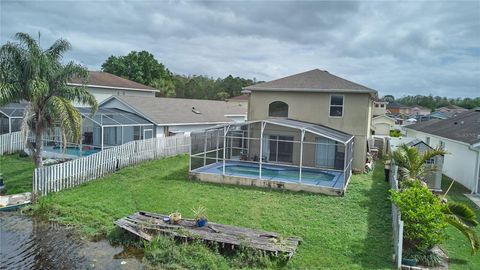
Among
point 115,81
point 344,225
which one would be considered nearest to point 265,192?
point 344,225

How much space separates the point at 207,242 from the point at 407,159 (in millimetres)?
10165

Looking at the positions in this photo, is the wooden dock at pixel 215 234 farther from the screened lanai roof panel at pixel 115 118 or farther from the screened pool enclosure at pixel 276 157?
the screened lanai roof panel at pixel 115 118

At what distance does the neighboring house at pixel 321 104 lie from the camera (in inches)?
873

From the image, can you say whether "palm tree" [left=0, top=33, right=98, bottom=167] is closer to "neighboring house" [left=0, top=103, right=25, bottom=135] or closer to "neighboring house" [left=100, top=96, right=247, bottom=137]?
"neighboring house" [left=100, top=96, right=247, bottom=137]

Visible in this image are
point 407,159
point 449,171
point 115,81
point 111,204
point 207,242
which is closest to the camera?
point 207,242

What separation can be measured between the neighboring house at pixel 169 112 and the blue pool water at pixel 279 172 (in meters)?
7.28

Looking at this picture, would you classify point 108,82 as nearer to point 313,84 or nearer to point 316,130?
point 313,84

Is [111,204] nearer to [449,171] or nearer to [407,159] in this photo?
[407,159]

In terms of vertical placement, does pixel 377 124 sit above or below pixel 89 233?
above

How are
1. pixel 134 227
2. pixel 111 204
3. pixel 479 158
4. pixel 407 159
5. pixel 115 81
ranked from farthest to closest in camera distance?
pixel 115 81, pixel 479 158, pixel 407 159, pixel 111 204, pixel 134 227

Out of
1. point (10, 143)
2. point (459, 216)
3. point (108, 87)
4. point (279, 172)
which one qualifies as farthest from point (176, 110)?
point (459, 216)

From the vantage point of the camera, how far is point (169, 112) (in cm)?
2925

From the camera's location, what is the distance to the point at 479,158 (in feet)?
56.2

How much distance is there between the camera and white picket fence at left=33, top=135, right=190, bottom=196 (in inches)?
605
